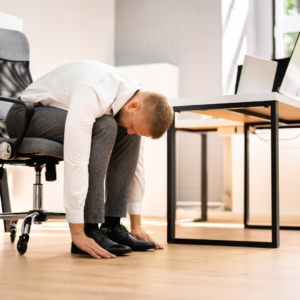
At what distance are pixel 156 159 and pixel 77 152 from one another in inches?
94.8

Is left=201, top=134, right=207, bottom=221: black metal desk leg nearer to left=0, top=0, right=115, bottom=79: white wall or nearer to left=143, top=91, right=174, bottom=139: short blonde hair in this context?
left=0, top=0, right=115, bottom=79: white wall

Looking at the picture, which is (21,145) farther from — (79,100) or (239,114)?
(239,114)

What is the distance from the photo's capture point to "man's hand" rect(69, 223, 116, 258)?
1.57 meters

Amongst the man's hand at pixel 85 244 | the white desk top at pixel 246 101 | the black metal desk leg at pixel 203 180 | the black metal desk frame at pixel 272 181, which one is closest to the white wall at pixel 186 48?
the black metal desk leg at pixel 203 180

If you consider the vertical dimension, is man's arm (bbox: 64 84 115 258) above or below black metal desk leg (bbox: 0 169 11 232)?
above

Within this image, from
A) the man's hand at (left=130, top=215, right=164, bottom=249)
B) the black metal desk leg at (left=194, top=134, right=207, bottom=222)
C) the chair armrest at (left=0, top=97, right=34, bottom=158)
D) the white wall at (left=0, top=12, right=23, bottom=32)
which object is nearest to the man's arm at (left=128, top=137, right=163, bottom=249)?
the man's hand at (left=130, top=215, right=164, bottom=249)

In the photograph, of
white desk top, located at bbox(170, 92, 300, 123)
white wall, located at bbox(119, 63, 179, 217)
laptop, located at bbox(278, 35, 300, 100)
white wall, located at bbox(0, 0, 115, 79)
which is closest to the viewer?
white desk top, located at bbox(170, 92, 300, 123)

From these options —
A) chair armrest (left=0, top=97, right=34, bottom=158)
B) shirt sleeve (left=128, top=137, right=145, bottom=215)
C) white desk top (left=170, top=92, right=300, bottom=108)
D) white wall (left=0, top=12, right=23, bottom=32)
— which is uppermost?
white wall (left=0, top=12, right=23, bottom=32)

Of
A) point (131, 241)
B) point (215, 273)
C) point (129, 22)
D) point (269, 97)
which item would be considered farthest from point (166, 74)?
point (215, 273)

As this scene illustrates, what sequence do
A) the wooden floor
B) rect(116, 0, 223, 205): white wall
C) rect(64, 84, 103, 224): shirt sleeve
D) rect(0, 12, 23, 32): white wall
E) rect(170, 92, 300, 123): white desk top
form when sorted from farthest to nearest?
rect(116, 0, 223, 205): white wall, rect(0, 12, 23, 32): white wall, rect(170, 92, 300, 123): white desk top, rect(64, 84, 103, 224): shirt sleeve, the wooden floor

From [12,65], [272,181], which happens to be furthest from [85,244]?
[12,65]

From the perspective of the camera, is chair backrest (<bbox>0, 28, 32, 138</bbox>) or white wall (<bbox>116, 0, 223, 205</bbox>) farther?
white wall (<bbox>116, 0, 223, 205</bbox>)

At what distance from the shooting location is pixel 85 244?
1579mm

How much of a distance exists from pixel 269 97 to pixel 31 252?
1093mm
